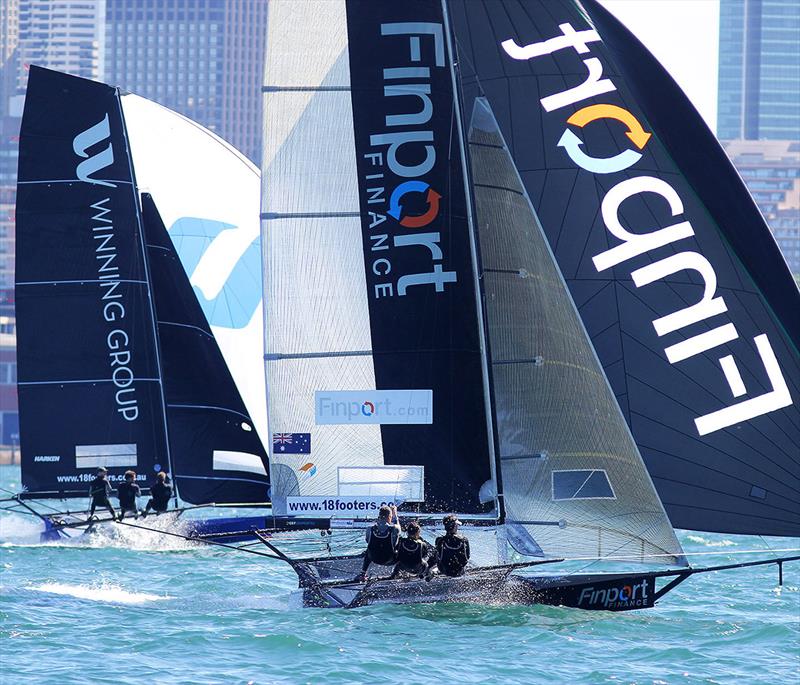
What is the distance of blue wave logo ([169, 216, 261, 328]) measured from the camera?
793 inches

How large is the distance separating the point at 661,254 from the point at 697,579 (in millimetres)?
7373

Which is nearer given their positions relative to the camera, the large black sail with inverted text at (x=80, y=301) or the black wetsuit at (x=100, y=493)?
the black wetsuit at (x=100, y=493)

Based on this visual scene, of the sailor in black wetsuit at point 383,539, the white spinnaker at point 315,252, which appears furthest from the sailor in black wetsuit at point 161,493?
the sailor in black wetsuit at point 383,539

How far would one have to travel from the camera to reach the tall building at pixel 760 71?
599ft

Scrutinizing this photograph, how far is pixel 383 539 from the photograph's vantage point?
1225 cm

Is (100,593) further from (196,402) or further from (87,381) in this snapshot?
(87,381)

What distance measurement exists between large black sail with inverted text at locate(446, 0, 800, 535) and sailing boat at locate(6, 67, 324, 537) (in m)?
8.19

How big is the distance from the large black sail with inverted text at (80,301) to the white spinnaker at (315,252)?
7263 mm

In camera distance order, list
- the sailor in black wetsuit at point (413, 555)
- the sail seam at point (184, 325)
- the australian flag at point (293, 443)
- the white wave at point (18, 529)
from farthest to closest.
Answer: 1. the white wave at point (18, 529)
2. the sail seam at point (184, 325)
3. the australian flag at point (293, 443)
4. the sailor in black wetsuit at point (413, 555)

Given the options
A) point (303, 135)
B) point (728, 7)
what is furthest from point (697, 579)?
point (728, 7)

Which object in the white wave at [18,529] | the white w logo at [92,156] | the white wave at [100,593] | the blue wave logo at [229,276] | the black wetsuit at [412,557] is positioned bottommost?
the white wave at [18,529]

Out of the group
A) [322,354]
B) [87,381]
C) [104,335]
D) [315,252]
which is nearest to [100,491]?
[87,381]

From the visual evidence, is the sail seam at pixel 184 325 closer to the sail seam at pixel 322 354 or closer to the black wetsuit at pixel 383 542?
the sail seam at pixel 322 354

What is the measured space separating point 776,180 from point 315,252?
157 metres
